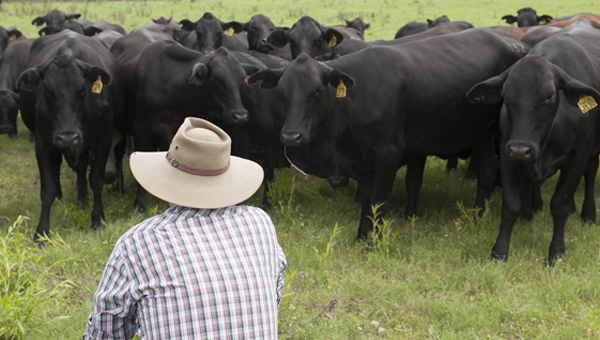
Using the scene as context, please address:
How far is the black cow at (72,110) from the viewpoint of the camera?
5.62 m

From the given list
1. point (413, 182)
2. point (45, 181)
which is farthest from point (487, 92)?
point (45, 181)

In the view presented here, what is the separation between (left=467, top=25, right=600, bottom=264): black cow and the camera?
4.53 m

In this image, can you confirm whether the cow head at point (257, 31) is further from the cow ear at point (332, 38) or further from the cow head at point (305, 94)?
the cow head at point (305, 94)

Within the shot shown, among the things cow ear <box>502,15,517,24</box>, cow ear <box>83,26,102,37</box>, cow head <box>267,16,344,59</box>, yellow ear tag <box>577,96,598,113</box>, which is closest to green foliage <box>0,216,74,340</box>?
yellow ear tag <box>577,96,598,113</box>

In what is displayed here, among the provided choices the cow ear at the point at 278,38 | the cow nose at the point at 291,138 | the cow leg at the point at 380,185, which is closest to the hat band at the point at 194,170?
the cow nose at the point at 291,138

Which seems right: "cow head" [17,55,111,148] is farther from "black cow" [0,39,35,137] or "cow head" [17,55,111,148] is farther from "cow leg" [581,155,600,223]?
"cow leg" [581,155,600,223]

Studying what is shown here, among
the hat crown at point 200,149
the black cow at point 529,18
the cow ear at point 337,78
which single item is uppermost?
the hat crown at point 200,149

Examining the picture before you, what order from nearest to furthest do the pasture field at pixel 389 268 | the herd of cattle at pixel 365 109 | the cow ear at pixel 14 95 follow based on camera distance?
1. the pasture field at pixel 389 268
2. the herd of cattle at pixel 365 109
3. the cow ear at pixel 14 95

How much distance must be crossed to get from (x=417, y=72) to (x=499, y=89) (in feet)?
2.74

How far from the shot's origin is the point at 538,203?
627 centimetres

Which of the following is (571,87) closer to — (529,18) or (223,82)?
(223,82)

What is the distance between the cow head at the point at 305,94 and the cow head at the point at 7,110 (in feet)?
18.7

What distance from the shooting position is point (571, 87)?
4621 millimetres

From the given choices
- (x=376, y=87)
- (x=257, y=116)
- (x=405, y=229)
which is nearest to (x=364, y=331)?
(x=405, y=229)
